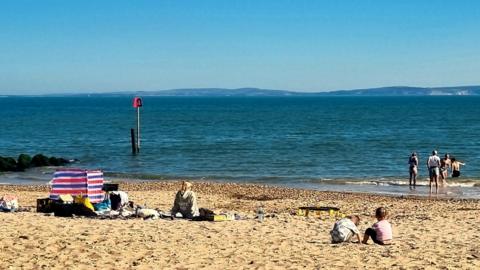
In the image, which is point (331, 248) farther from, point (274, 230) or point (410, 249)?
point (274, 230)

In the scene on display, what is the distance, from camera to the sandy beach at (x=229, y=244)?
11.0 meters

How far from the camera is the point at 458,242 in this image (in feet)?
42.9

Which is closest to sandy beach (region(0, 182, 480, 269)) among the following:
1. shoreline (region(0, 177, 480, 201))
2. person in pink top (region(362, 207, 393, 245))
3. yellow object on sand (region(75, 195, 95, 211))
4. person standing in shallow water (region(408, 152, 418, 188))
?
person in pink top (region(362, 207, 393, 245))

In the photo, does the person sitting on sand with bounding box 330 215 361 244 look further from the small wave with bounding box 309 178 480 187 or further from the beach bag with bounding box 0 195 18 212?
the small wave with bounding box 309 178 480 187

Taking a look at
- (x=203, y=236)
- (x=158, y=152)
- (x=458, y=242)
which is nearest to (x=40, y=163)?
(x=158, y=152)

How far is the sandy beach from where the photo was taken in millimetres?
10953

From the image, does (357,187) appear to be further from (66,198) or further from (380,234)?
(380,234)

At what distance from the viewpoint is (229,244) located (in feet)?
41.2

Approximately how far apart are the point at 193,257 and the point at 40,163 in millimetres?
29547

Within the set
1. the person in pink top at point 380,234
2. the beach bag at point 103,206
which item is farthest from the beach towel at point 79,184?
the person in pink top at point 380,234

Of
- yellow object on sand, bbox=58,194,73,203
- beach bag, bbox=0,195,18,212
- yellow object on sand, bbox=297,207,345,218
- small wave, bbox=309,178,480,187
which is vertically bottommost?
small wave, bbox=309,178,480,187

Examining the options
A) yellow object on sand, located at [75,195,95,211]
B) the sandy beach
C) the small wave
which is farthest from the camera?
the small wave

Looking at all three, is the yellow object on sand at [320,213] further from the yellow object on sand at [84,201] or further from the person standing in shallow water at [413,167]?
the person standing in shallow water at [413,167]

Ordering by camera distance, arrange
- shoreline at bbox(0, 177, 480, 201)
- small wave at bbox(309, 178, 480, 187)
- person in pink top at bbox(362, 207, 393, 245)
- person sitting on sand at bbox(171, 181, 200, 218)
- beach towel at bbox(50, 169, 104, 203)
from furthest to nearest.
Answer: small wave at bbox(309, 178, 480, 187) → shoreline at bbox(0, 177, 480, 201) → beach towel at bbox(50, 169, 104, 203) → person sitting on sand at bbox(171, 181, 200, 218) → person in pink top at bbox(362, 207, 393, 245)
